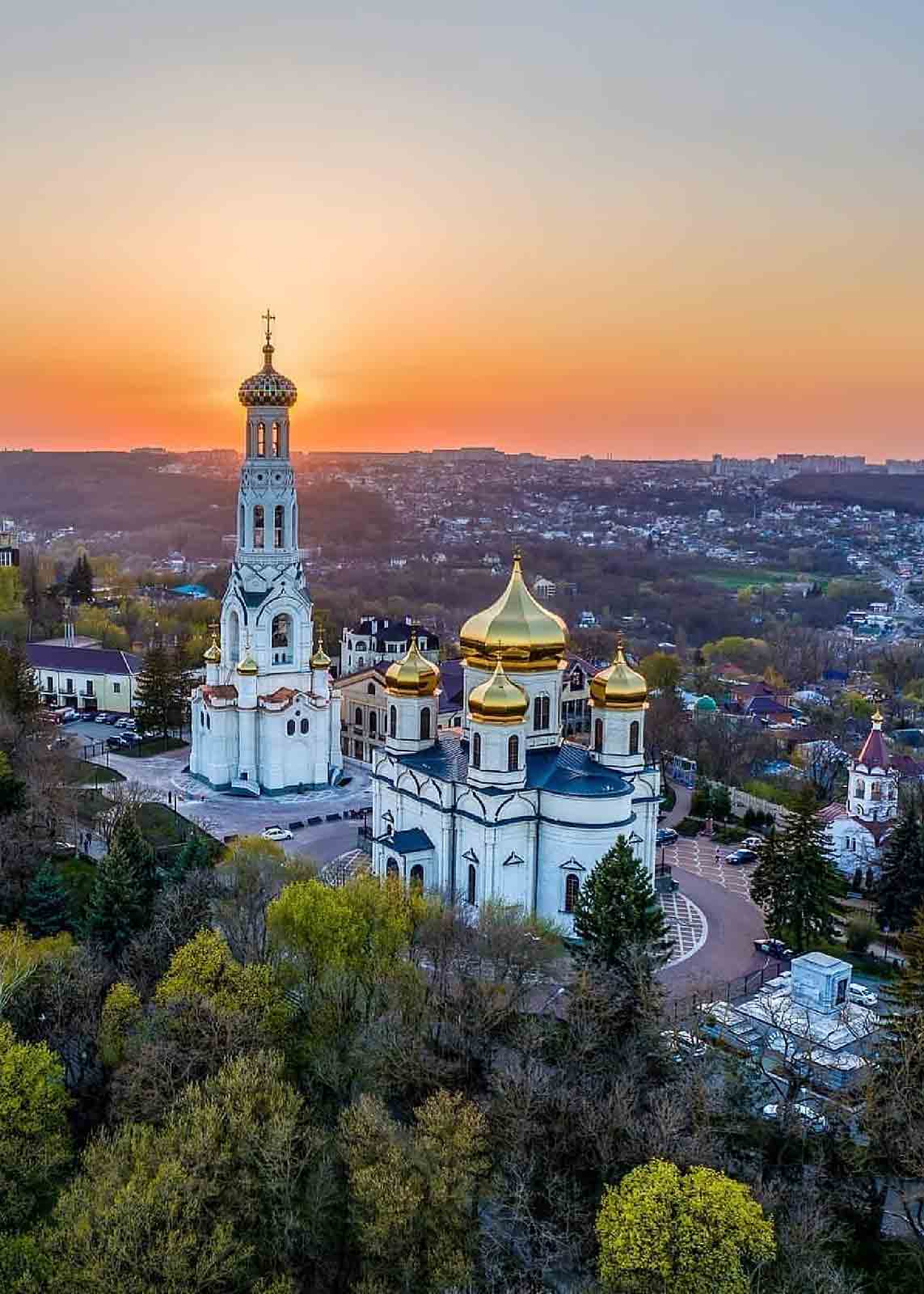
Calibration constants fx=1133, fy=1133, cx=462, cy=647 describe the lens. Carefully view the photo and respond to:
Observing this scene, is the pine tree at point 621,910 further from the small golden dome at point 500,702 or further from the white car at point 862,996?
the white car at point 862,996

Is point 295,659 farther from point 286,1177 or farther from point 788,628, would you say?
point 788,628

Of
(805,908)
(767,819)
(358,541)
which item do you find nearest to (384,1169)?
(805,908)

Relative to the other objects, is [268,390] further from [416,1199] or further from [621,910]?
[416,1199]

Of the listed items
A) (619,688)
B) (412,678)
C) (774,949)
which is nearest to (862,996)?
(774,949)

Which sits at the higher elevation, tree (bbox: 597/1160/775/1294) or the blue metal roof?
the blue metal roof

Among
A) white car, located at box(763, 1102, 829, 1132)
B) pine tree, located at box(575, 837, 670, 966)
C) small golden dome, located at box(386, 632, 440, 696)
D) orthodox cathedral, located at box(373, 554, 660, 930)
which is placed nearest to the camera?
white car, located at box(763, 1102, 829, 1132)

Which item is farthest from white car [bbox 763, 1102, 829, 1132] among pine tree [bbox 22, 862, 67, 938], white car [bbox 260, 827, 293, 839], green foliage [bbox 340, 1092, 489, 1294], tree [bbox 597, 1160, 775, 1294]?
white car [bbox 260, 827, 293, 839]

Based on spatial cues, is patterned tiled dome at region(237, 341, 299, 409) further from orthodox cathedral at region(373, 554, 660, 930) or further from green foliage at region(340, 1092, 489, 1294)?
green foliage at region(340, 1092, 489, 1294)

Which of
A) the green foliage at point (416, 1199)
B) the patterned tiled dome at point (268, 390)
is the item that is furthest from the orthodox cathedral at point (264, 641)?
the green foliage at point (416, 1199)
